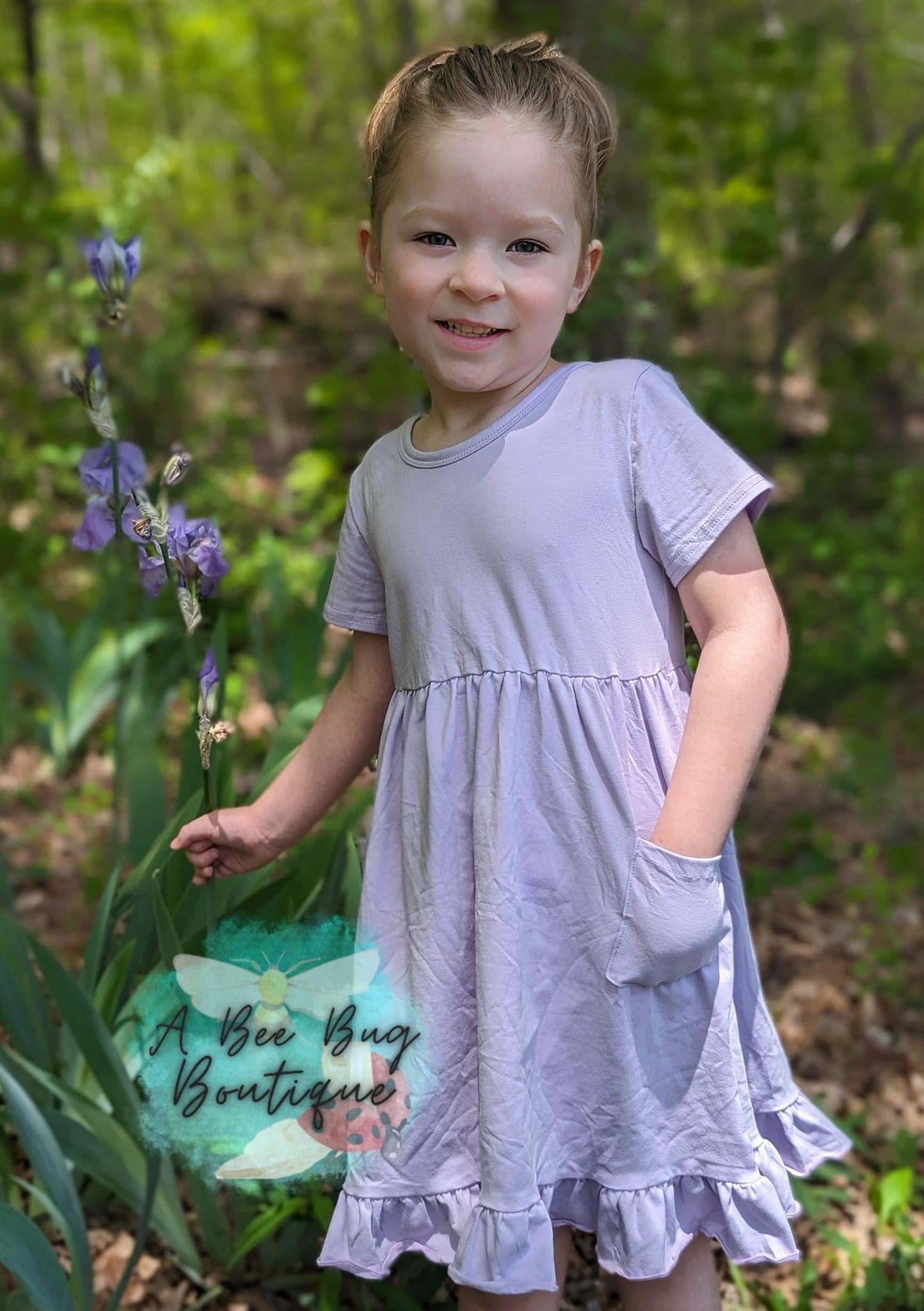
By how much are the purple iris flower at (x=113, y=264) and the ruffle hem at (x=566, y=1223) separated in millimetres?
1058

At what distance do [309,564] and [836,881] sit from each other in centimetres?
185

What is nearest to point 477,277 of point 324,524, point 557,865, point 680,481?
point 680,481

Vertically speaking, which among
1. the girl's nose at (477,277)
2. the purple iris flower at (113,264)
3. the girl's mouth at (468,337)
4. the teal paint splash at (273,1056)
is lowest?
the teal paint splash at (273,1056)

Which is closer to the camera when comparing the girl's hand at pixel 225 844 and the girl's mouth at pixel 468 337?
the girl's mouth at pixel 468 337

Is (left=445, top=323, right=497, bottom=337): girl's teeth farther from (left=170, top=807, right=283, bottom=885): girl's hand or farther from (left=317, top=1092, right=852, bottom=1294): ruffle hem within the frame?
(left=317, top=1092, right=852, bottom=1294): ruffle hem

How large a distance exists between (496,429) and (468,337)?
0.33 feet

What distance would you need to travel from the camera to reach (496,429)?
1.23 metres

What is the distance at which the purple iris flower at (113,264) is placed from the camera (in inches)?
54.2

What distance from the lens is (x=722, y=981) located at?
1.23 m

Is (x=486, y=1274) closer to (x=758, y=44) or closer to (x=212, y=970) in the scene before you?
(x=212, y=970)

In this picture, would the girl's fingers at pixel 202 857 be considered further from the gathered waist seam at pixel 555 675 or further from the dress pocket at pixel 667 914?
the dress pocket at pixel 667 914

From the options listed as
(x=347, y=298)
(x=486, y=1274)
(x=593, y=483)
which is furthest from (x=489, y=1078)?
(x=347, y=298)

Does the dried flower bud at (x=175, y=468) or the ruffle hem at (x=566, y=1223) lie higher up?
the dried flower bud at (x=175, y=468)

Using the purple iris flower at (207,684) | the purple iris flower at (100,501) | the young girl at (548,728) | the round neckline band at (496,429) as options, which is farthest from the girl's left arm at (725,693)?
the purple iris flower at (100,501)
